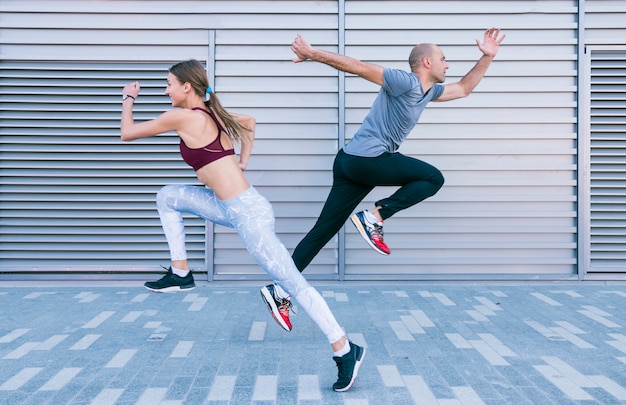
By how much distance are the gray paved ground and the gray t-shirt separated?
5.04 feet

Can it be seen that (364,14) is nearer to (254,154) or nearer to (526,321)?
(254,154)

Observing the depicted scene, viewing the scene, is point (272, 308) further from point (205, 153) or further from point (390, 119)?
point (390, 119)

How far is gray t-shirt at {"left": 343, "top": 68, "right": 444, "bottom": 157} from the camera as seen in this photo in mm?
4871

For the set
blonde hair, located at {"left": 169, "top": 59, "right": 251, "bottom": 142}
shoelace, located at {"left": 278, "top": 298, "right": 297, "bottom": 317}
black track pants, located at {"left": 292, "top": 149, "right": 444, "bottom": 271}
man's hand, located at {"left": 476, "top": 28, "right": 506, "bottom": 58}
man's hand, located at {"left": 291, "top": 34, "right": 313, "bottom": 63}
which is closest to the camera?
man's hand, located at {"left": 291, "top": 34, "right": 313, "bottom": 63}

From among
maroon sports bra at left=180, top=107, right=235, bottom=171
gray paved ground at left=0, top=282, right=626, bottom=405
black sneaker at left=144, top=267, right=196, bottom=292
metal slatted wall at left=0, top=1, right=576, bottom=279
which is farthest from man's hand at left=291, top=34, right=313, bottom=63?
metal slatted wall at left=0, top=1, right=576, bottom=279

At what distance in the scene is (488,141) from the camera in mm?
8039

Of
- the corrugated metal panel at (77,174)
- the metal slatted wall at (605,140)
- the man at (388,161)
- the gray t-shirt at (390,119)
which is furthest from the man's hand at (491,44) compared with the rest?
the corrugated metal panel at (77,174)

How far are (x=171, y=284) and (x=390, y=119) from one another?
2.01 meters

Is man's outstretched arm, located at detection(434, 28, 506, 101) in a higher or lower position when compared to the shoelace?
higher

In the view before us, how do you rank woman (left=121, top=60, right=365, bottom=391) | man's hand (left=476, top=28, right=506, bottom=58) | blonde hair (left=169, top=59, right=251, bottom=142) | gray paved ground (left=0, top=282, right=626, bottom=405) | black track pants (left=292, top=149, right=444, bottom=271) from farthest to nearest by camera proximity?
man's hand (left=476, top=28, right=506, bottom=58)
black track pants (left=292, top=149, right=444, bottom=271)
blonde hair (left=169, top=59, right=251, bottom=142)
woman (left=121, top=60, right=365, bottom=391)
gray paved ground (left=0, top=282, right=626, bottom=405)

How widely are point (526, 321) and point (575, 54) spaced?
12.1ft

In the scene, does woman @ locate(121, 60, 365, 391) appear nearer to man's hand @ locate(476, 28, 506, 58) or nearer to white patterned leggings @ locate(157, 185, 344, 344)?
white patterned leggings @ locate(157, 185, 344, 344)

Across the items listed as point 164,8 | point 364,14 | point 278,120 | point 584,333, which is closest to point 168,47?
point 164,8

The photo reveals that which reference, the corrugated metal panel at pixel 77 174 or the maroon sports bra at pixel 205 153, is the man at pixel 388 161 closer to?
the maroon sports bra at pixel 205 153
